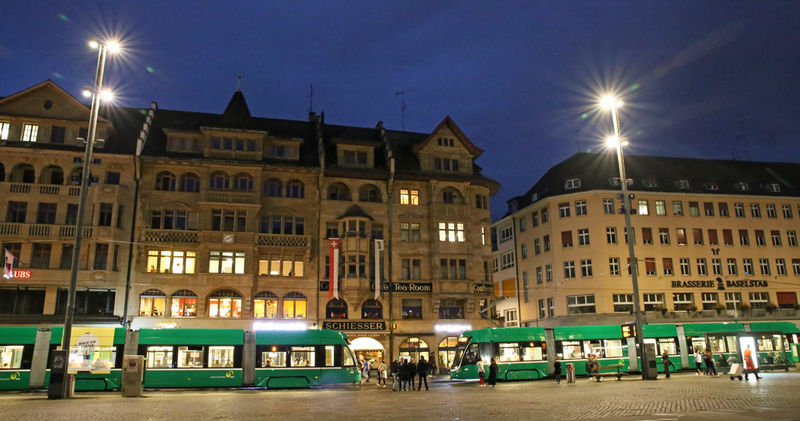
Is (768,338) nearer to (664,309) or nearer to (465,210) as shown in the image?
(664,309)

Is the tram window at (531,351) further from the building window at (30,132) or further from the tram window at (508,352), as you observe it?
the building window at (30,132)

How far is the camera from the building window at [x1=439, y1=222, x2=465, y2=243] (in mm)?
47062

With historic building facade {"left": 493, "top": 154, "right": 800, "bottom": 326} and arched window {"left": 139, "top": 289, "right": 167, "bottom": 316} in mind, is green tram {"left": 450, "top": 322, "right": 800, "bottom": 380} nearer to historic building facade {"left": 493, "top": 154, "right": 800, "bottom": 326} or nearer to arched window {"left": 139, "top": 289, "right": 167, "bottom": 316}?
historic building facade {"left": 493, "top": 154, "right": 800, "bottom": 326}

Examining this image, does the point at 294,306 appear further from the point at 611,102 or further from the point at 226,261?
the point at 611,102

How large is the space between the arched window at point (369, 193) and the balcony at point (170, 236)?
41.7ft

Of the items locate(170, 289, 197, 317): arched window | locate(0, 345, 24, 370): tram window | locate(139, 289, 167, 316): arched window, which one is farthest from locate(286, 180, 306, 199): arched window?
locate(0, 345, 24, 370): tram window

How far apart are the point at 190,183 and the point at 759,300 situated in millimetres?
51259

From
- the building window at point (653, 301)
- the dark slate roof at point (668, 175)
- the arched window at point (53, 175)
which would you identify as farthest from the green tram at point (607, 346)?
the arched window at point (53, 175)

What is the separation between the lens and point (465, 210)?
47.8 meters

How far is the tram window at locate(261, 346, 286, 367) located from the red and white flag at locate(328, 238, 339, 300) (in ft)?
37.5

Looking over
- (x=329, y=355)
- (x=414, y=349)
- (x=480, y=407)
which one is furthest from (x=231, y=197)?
(x=480, y=407)

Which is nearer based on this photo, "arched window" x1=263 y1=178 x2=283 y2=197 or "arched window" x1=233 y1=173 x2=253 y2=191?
"arched window" x1=233 y1=173 x2=253 y2=191

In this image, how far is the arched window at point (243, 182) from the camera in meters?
44.1

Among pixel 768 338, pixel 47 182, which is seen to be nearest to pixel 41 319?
pixel 47 182
